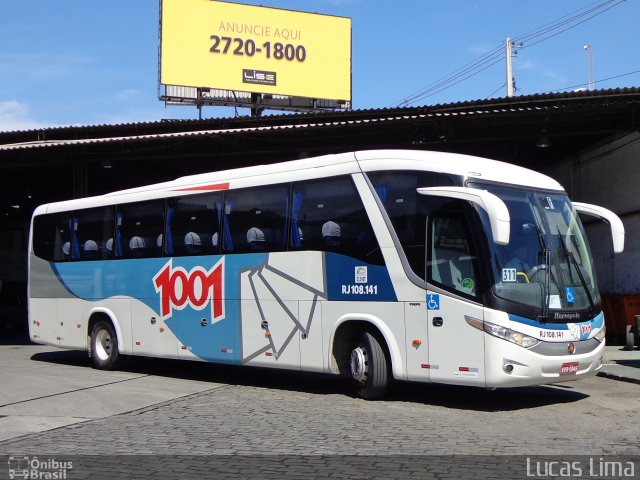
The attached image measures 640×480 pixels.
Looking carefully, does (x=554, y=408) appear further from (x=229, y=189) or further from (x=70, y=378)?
(x=70, y=378)

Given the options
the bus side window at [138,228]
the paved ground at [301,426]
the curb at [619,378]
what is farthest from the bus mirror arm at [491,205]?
the bus side window at [138,228]

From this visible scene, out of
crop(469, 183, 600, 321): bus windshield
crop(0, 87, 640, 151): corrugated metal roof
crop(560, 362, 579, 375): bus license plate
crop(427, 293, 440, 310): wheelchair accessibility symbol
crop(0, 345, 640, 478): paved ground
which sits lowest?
crop(0, 345, 640, 478): paved ground

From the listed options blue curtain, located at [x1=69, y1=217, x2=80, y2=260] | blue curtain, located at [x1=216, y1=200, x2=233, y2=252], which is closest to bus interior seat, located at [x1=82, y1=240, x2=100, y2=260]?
blue curtain, located at [x1=69, y1=217, x2=80, y2=260]

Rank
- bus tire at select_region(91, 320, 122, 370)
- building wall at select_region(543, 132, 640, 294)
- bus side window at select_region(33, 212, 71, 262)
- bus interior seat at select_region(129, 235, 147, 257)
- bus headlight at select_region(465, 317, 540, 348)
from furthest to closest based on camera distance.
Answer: building wall at select_region(543, 132, 640, 294), bus side window at select_region(33, 212, 71, 262), bus tire at select_region(91, 320, 122, 370), bus interior seat at select_region(129, 235, 147, 257), bus headlight at select_region(465, 317, 540, 348)

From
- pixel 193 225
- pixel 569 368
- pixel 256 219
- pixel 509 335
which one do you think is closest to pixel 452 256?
pixel 509 335

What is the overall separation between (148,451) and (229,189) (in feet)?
18.9

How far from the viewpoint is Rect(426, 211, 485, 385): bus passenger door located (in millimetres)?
8914

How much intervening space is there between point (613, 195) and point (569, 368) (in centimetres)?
1151

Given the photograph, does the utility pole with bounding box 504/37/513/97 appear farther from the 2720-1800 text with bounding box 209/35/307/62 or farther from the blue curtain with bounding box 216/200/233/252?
the blue curtain with bounding box 216/200/233/252

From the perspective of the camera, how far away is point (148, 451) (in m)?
7.08

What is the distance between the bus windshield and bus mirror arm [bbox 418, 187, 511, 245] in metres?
0.46

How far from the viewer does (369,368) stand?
9977 millimetres

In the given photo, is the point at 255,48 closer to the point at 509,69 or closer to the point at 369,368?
the point at 509,69

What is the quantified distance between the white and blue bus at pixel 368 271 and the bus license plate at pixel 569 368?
0.02m
